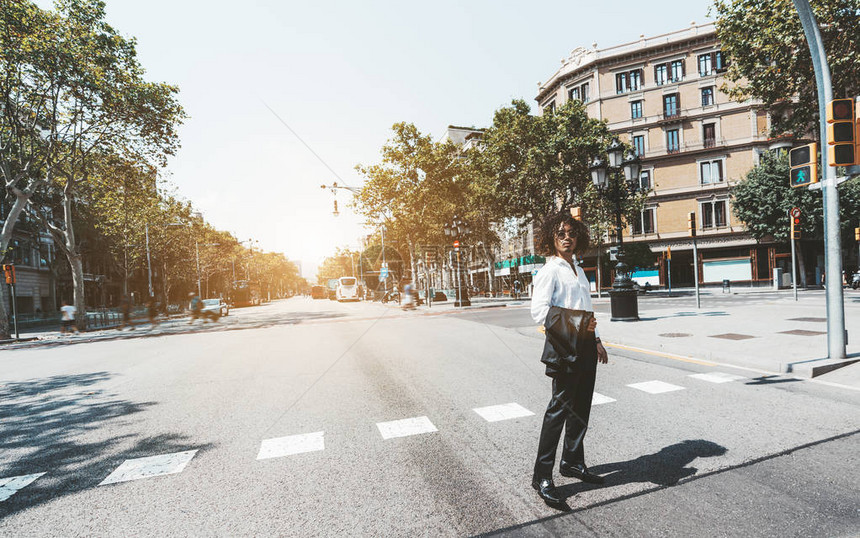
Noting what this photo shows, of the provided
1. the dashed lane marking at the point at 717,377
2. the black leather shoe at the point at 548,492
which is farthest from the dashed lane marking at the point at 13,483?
the dashed lane marking at the point at 717,377

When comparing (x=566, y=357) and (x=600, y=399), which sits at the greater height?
(x=566, y=357)

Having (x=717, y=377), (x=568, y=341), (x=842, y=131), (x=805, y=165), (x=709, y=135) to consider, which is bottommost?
(x=717, y=377)

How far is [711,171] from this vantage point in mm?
38250

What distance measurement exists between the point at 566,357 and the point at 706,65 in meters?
44.4

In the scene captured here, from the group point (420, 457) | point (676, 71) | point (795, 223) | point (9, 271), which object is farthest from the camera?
point (676, 71)

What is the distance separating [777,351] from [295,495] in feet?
24.9

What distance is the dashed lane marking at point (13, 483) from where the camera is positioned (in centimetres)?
334

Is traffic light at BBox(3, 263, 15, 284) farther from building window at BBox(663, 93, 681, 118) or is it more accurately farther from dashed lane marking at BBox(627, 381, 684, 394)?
building window at BBox(663, 93, 681, 118)

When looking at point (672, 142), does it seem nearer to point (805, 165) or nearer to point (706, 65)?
point (706, 65)

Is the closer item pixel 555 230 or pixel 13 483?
pixel 555 230

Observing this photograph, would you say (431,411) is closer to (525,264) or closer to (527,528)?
(527,528)

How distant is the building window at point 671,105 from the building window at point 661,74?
51.9 inches

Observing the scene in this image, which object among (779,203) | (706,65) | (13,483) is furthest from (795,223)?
(706,65)

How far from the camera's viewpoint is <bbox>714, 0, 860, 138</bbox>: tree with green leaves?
1254 cm
